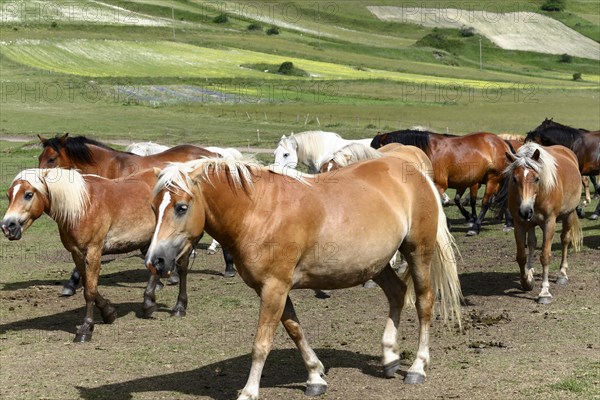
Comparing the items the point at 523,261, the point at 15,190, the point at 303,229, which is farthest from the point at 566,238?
the point at 15,190

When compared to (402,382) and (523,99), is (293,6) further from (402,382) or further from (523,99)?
(402,382)

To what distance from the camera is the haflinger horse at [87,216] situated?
418 inches

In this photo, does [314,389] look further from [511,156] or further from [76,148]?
[76,148]

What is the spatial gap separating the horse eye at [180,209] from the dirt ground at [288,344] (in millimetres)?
1982

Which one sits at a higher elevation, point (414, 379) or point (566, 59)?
point (566, 59)

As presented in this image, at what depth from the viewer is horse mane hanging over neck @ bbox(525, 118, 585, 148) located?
19.3 meters

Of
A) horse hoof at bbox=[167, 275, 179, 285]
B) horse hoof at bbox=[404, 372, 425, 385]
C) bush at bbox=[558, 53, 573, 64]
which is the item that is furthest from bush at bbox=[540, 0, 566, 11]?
horse hoof at bbox=[404, 372, 425, 385]

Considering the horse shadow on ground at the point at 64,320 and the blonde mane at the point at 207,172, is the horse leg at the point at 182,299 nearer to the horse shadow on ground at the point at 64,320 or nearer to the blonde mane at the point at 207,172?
the horse shadow on ground at the point at 64,320

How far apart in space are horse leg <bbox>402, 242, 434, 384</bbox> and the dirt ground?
300 millimetres

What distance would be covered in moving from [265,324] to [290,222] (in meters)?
0.93

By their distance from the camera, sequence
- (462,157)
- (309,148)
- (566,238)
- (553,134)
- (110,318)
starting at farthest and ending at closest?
(553,134) < (462,157) < (309,148) < (566,238) < (110,318)

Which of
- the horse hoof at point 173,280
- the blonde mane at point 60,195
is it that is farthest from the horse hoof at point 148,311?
the horse hoof at point 173,280

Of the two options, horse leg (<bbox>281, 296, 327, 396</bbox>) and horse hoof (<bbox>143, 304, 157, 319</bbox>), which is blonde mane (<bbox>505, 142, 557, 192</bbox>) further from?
horse leg (<bbox>281, 296, 327, 396</bbox>)

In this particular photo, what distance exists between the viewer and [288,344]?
33.2ft
